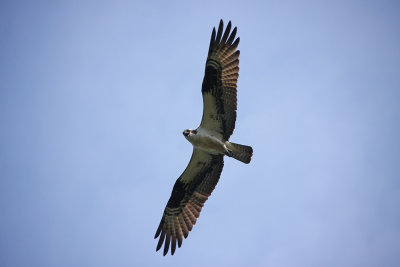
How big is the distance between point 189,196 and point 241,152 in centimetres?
207

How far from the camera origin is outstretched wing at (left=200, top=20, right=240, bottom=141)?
9.74 meters

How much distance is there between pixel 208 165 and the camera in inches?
417

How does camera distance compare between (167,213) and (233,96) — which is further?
(167,213)

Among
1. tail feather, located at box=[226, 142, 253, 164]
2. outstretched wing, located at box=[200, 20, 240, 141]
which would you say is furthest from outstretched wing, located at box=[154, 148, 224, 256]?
outstretched wing, located at box=[200, 20, 240, 141]

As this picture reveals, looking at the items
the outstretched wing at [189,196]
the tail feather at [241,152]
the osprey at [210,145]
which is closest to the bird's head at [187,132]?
the osprey at [210,145]

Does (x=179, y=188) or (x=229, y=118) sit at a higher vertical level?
(x=229, y=118)

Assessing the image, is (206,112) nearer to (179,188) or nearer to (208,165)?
(208,165)

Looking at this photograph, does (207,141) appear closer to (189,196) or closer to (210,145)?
(210,145)

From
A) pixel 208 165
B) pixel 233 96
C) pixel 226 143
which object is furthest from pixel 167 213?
pixel 233 96

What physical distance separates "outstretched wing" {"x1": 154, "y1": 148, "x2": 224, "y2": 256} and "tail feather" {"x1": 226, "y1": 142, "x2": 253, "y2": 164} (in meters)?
0.49

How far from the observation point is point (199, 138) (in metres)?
10.1

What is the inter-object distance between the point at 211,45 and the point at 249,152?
9.52 feet

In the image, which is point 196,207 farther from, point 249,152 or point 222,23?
point 222,23

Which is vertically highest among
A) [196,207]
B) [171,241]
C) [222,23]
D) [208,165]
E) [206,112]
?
[222,23]
